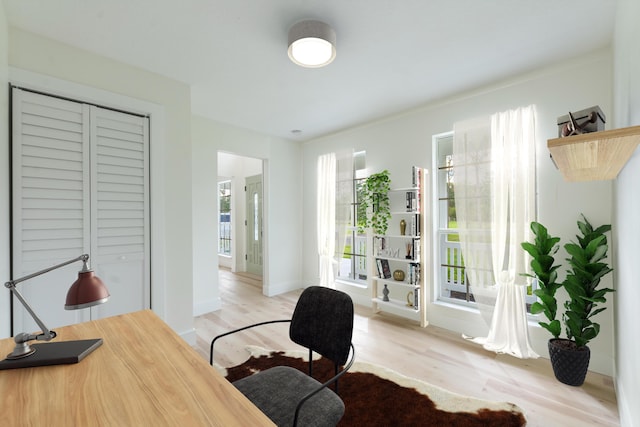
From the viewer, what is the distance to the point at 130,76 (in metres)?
2.58

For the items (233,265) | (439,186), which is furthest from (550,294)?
(233,265)

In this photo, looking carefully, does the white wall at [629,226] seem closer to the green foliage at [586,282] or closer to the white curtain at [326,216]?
the green foliage at [586,282]

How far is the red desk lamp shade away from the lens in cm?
103

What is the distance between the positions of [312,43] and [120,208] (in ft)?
7.01

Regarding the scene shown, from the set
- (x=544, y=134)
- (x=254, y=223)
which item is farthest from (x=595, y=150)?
(x=254, y=223)

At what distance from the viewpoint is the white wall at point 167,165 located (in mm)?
2404

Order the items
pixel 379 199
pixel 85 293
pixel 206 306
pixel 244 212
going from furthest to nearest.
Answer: pixel 244 212 → pixel 206 306 → pixel 379 199 → pixel 85 293

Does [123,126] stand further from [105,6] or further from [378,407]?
[378,407]

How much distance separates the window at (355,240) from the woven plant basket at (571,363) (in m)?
2.51

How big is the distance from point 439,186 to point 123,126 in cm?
343

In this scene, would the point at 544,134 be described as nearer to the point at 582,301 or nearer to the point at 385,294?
the point at 582,301

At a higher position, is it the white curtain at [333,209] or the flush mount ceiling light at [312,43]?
the flush mount ceiling light at [312,43]

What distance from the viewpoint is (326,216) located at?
4.70 metres

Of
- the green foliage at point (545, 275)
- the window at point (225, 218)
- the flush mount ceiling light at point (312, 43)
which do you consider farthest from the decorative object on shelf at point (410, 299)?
the window at point (225, 218)
